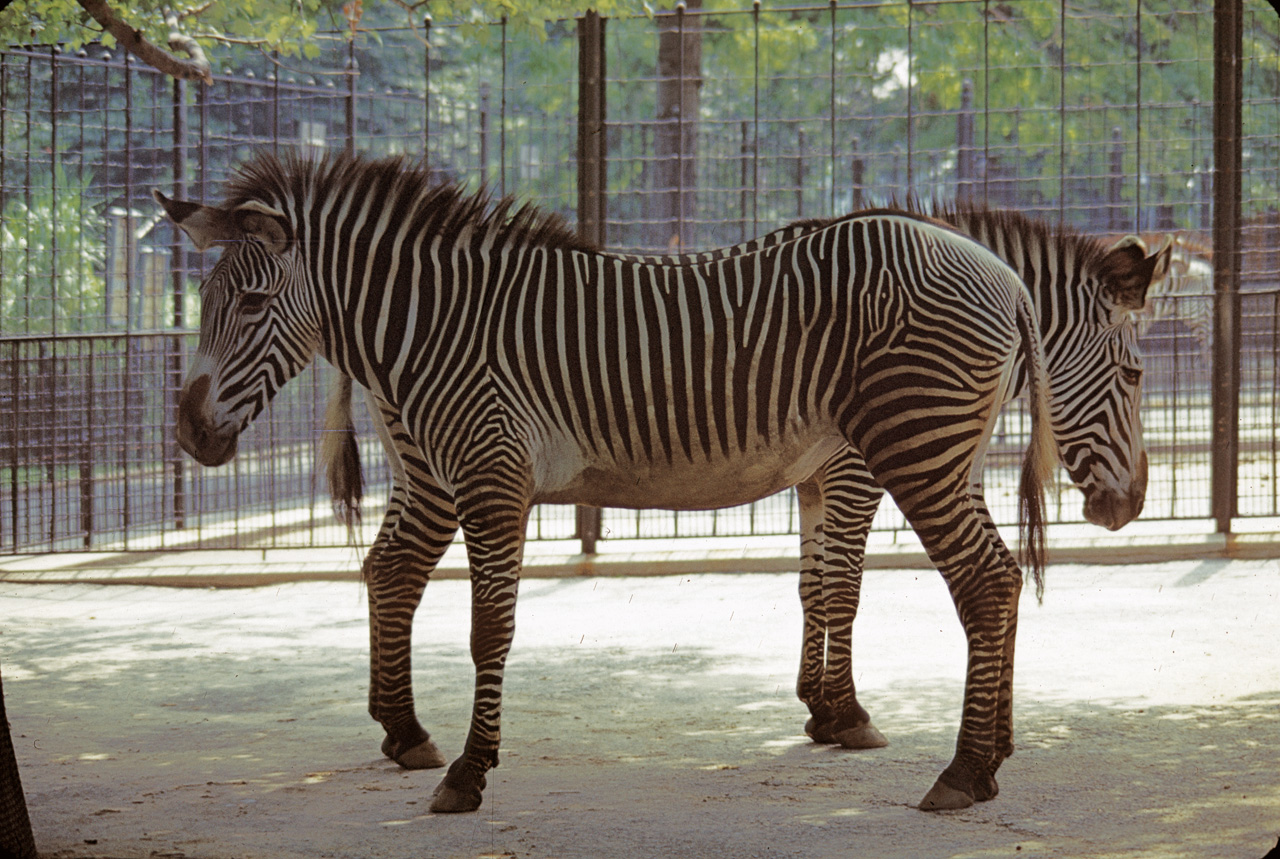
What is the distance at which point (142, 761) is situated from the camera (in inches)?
184

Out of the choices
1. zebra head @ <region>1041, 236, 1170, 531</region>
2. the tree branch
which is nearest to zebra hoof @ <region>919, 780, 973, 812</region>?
zebra head @ <region>1041, 236, 1170, 531</region>

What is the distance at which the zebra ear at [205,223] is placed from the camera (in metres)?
4.51

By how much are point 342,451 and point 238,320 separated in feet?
2.90

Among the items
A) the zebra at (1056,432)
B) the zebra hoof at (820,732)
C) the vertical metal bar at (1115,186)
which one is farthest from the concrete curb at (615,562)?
the vertical metal bar at (1115,186)

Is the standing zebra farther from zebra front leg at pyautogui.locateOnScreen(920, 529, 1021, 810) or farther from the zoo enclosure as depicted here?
zebra front leg at pyautogui.locateOnScreen(920, 529, 1021, 810)

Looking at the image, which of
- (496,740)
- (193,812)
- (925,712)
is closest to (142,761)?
(193,812)

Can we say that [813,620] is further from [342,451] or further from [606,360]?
[342,451]

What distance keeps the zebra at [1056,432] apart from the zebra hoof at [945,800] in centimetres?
76

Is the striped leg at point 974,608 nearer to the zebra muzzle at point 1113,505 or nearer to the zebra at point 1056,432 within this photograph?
the zebra at point 1056,432

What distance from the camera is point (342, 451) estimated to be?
5.25 meters

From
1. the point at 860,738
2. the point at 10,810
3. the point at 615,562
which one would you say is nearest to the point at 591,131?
the point at 615,562

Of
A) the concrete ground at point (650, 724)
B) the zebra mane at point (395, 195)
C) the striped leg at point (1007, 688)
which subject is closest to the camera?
the concrete ground at point (650, 724)

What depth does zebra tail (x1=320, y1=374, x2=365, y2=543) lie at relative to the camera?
5113 millimetres

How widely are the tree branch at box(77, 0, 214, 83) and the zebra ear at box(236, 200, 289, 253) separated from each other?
87cm
